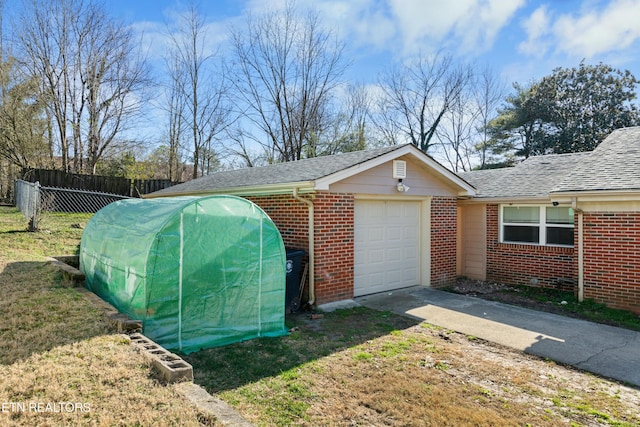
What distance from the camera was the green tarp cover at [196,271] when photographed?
5156 millimetres

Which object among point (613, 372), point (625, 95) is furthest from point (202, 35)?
point (625, 95)

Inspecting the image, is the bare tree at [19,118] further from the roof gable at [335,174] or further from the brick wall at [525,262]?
the brick wall at [525,262]

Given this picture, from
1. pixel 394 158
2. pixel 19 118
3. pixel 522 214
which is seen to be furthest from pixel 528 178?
pixel 19 118

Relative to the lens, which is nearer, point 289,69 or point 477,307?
point 477,307

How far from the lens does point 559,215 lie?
→ 984cm

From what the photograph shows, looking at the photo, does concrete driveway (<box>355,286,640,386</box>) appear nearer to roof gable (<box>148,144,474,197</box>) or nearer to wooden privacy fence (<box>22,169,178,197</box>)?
roof gable (<box>148,144,474,197</box>)

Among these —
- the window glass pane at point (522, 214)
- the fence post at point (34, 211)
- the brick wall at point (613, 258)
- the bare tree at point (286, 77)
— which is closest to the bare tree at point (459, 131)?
the bare tree at point (286, 77)

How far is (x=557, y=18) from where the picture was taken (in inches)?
424

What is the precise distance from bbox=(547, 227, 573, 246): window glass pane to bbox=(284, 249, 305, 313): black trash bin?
668cm

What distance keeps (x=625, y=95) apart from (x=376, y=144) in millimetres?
17801

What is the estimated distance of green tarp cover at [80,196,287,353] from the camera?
5156 mm

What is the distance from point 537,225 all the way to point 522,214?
19.2 inches

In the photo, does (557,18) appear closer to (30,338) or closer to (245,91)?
(30,338)

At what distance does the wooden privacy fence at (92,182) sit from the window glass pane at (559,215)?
642 inches
